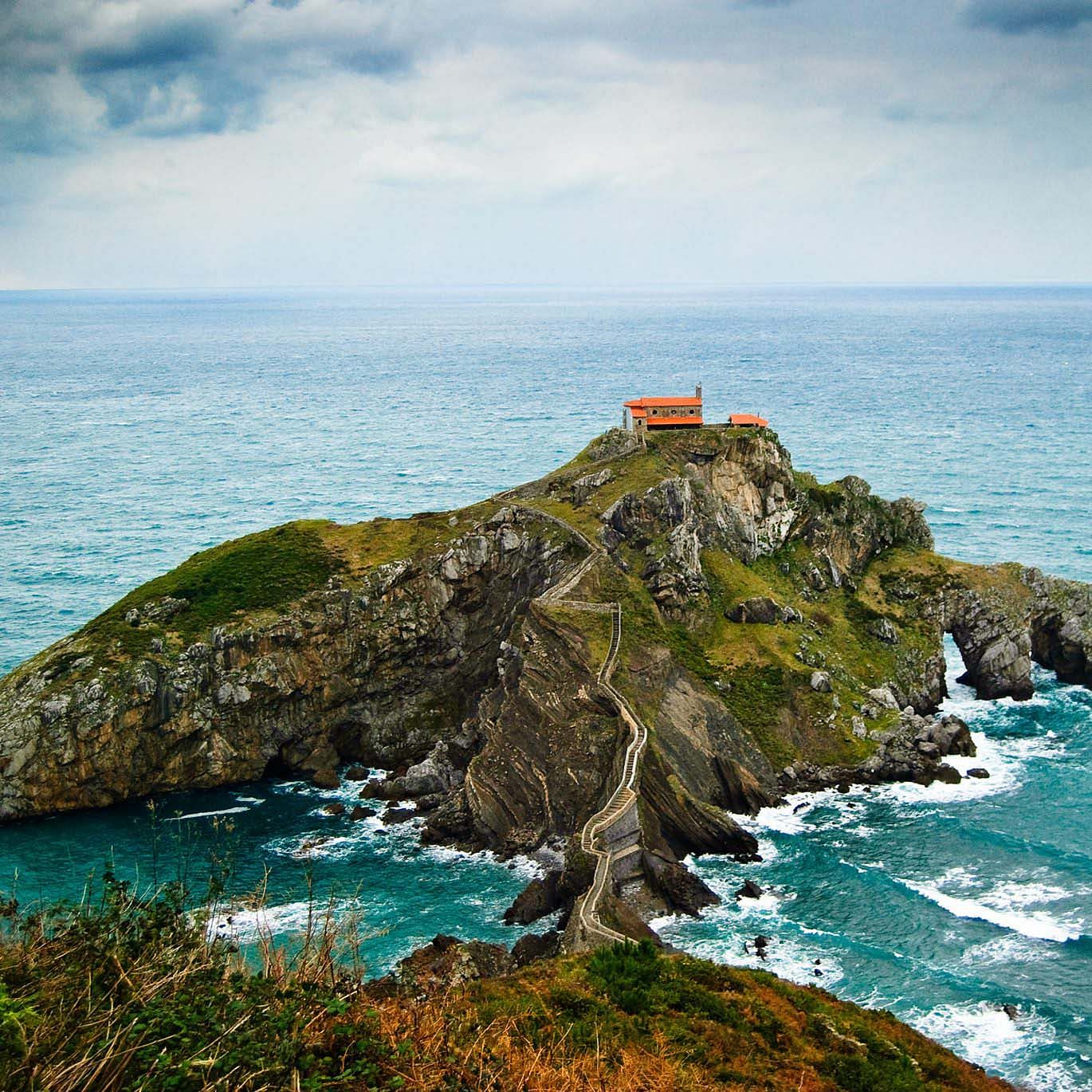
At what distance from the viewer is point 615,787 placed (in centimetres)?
6881

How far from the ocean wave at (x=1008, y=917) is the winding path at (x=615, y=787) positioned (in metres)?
17.1

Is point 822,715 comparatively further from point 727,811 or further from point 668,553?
point 668,553

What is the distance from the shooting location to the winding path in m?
58.7

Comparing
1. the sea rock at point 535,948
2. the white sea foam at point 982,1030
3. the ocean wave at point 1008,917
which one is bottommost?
the white sea foam at point 982,1030

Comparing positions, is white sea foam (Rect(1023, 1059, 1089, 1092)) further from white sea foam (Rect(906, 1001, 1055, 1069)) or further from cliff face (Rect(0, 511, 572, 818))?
cliff face (Rect(0, 511, 572, 818))

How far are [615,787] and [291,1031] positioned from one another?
45342 millimetres

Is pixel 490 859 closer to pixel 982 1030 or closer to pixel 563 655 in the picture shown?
pixel 563 655

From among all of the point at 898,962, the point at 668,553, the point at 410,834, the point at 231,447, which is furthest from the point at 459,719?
the point at 231,447

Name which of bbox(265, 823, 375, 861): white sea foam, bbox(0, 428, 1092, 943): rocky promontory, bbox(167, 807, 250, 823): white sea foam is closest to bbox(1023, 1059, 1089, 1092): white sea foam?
bbox(0, 428, 1092, 943): rocky promontory

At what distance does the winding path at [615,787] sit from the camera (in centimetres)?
5872

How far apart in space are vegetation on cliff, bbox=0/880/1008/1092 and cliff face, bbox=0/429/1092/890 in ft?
85.2

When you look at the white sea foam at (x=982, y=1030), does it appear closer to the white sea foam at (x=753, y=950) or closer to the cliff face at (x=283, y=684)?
the white sea foam at (x=753, y=950)

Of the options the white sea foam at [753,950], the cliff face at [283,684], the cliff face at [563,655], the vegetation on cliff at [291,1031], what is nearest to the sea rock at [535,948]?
the white sea foam at [753,950]

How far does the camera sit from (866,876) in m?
66.0
